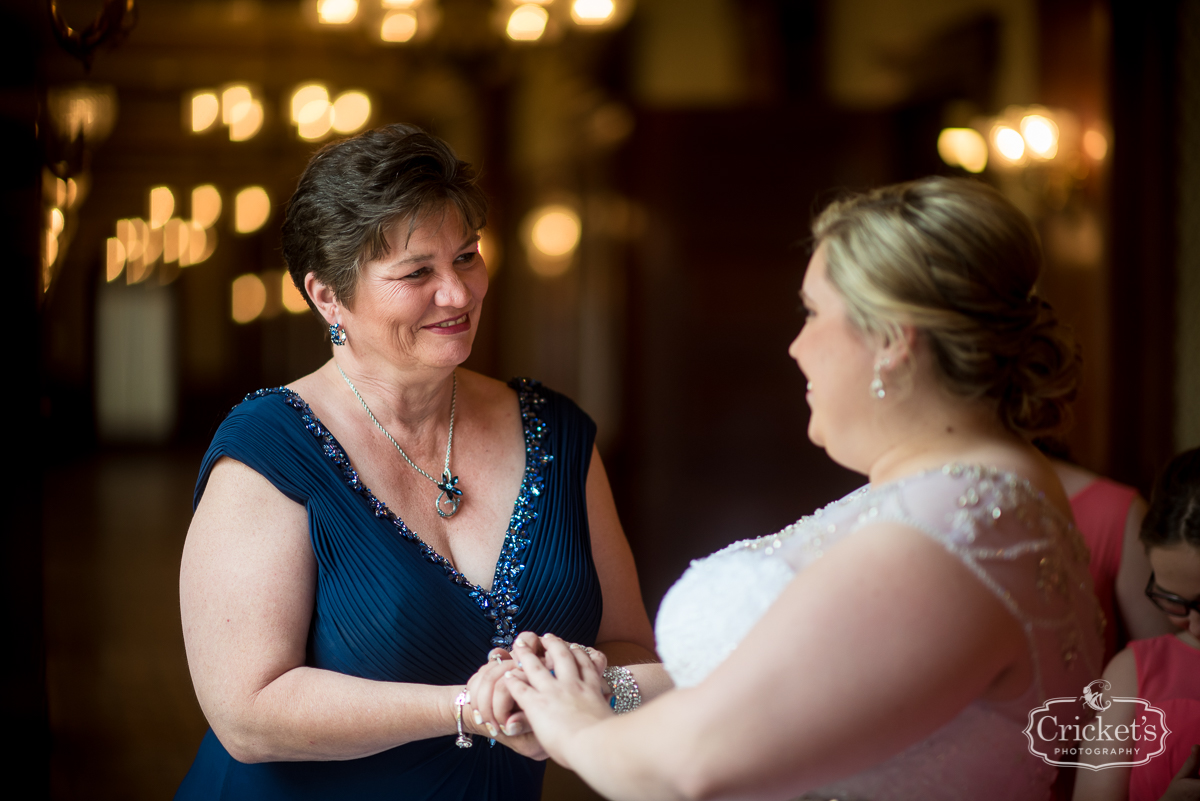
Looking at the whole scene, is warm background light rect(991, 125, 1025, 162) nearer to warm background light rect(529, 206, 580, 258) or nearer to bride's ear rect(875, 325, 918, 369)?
bride's ear rect(875, 325, 918, 369)

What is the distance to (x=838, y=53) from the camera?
628 cm

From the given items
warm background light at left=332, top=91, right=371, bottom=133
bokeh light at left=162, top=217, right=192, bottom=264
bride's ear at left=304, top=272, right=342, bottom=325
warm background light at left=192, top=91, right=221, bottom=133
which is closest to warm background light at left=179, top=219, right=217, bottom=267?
bokeh light at left=162, top=217, right=192, bottom=264

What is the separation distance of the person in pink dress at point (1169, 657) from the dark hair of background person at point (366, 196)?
1.53 metres

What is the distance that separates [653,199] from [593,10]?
1.27 metres

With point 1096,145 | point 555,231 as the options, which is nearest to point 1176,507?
point 1096,145

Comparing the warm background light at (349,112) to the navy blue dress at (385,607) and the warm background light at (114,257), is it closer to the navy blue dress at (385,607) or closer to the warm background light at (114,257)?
the warm background light at (114,257)

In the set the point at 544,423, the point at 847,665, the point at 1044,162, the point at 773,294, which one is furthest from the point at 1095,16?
the point at 847,665

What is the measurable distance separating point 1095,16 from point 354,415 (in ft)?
12.8

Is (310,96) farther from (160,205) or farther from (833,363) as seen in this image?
(833,363)

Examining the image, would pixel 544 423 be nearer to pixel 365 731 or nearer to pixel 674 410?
pixel 365 731

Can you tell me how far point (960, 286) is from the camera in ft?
4.10

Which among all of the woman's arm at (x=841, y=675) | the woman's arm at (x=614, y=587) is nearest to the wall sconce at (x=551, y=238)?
the woman's arm at (x=614, y=587)

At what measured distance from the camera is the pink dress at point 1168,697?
5.93ft

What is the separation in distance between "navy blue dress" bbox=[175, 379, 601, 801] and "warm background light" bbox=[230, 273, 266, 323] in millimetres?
12688
